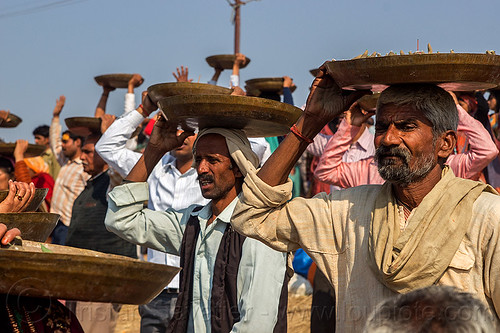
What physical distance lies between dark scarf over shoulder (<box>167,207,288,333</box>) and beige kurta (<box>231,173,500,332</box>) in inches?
29.7

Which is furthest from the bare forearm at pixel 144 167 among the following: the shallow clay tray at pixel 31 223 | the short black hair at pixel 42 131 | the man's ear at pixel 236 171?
the short black hair at pixel 42 131

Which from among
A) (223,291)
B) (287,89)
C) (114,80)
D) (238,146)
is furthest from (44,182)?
(223,291)

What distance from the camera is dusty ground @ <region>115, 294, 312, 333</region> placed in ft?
23.8

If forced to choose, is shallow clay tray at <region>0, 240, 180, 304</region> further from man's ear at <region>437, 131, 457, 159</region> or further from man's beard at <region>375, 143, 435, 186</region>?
man's ear at <region>437, 131, 457, 159</region>

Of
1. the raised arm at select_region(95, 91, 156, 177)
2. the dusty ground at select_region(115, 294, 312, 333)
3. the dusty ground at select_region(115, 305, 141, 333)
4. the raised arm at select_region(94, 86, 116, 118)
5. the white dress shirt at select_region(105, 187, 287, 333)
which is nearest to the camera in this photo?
the white dress shirt at select_region(105, 187, 287, 333)

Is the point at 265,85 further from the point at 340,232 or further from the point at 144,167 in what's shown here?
the point at 340,232

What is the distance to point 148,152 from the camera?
15.2 ft

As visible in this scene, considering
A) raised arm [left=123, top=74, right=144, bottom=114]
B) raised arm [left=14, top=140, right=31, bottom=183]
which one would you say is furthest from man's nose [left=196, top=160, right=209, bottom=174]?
raised arm [left=123, top=74, right=144, bottom=114]

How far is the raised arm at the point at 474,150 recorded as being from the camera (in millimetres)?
5750

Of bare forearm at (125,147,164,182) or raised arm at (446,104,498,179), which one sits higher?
raised arm at (446,104,498,179)

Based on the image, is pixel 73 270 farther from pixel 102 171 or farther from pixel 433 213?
pixel 102 171

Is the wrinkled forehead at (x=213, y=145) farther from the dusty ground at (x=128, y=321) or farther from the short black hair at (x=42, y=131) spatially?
the short black hair at (x=42, y=131)

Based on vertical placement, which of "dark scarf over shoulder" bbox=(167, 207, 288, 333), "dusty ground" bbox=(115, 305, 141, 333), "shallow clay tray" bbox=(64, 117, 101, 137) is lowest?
"dusty ground" bbox=(115, 305, 141, 333)

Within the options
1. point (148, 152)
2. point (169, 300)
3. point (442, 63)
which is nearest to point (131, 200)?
point (148, 152)
